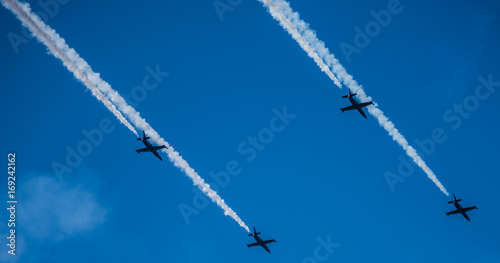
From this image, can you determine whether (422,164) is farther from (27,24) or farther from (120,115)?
(27,24)

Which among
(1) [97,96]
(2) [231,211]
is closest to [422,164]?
(2) [231,211]

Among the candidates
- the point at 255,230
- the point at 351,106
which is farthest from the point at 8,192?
the point at 351,106

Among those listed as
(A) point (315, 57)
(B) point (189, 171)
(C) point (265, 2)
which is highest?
(C) point (265, 2)

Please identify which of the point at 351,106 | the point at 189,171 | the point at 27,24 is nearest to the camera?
the point at 27,24

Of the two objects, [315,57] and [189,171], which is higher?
[315,57]

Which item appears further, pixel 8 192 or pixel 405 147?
pixel 405 147

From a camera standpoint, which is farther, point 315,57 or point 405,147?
point 405,147

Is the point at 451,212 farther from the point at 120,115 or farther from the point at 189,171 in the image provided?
the point at 120,115

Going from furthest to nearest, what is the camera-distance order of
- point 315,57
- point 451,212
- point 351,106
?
point 451,212, point 351,106, point 315,57

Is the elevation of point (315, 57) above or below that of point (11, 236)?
above
